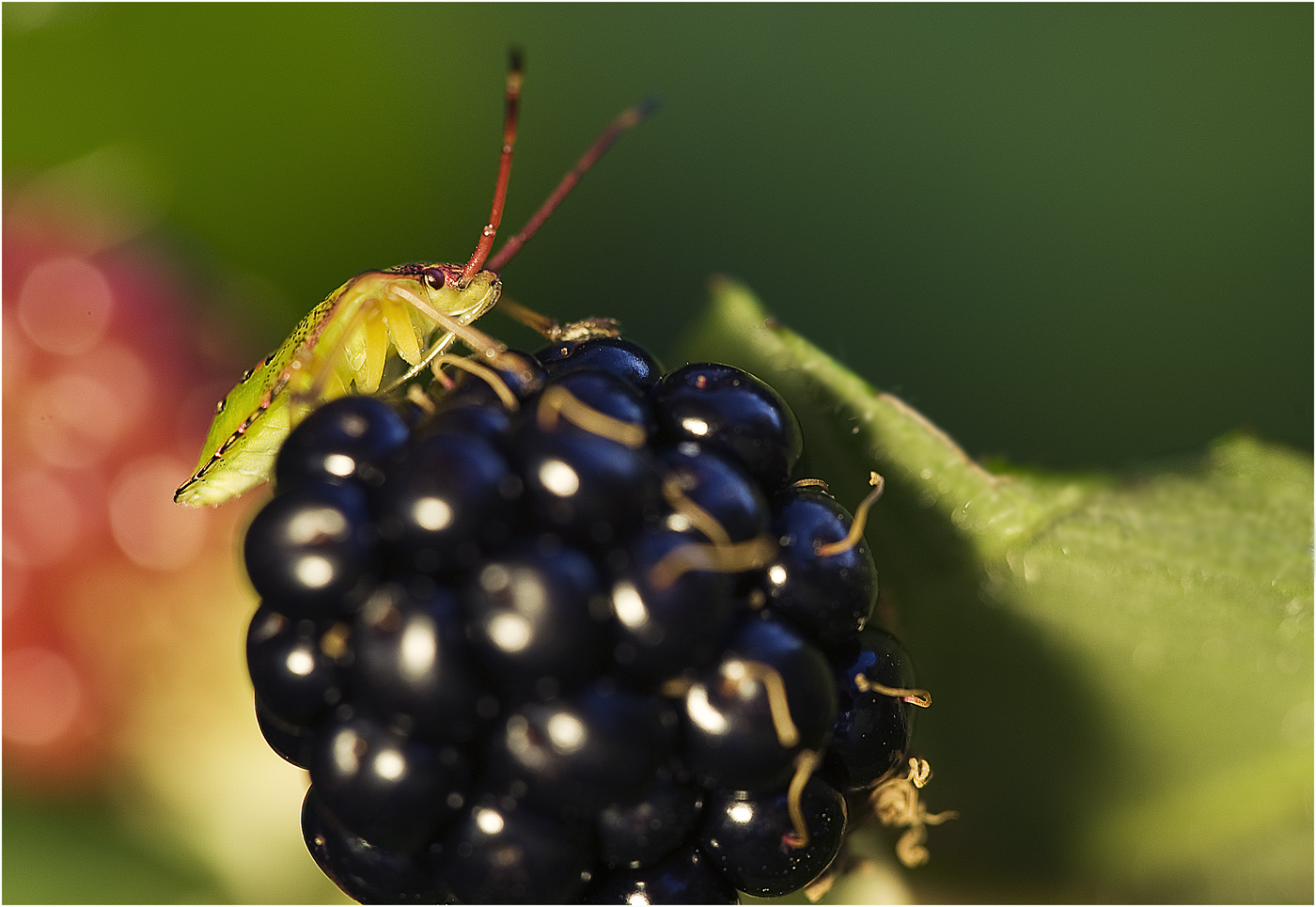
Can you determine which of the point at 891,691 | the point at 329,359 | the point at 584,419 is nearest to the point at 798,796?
the point at 891,691

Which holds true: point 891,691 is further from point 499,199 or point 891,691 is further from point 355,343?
point 499,199

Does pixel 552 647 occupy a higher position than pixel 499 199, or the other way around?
pixel 499 199

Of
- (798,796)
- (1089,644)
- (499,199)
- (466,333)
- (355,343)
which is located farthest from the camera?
(499,199)

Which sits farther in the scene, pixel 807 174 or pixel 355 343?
pixel 807 174

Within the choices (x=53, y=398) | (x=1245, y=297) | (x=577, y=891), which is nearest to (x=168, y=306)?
(x=53, y=398)

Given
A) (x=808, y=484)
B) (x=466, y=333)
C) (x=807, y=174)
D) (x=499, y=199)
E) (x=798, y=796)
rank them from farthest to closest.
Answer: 1. (x=807, y=174)
2. (x=499, y=199)
3. (x=466, y=333)
4. (x=808, y=484)
5. (x=798, y=796)

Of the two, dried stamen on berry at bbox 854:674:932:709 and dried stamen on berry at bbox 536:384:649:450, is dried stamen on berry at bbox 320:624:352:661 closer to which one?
dried stamen on berry at bbox 536:384:649:450

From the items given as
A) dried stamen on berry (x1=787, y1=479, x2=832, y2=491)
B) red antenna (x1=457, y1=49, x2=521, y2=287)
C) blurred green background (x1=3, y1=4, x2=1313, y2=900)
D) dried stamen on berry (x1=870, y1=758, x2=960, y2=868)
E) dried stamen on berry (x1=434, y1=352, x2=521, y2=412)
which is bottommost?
dried stamen on berry (x1=870, y1=758, x2=960, y2=868)

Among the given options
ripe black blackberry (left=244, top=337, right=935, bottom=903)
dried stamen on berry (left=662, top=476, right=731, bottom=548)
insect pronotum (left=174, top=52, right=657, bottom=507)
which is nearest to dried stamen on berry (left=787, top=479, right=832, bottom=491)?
ripe black blackberry (left=244, top=337, right=935, bottom=903)
